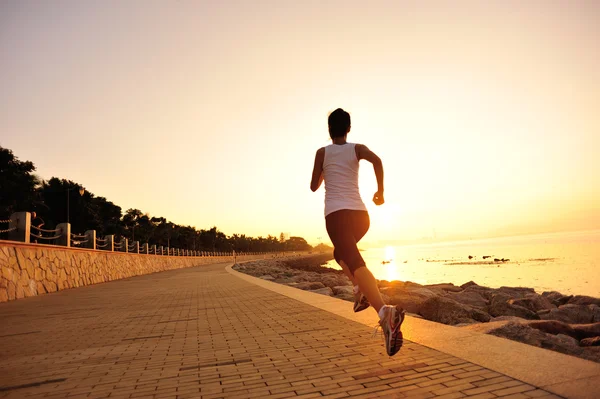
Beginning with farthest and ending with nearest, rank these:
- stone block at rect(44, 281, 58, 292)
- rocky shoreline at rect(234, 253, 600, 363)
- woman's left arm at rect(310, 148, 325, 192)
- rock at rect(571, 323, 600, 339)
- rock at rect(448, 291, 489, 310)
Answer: stone block at rect(44, 281, 58, 292), rock at rect(448, 291, 489, 310), rock at rect(571, 323, 600, 339), rocky shoreline at rect(234, 253, 600, 363), woman's left arm at rect(310, 148, 325, 192)

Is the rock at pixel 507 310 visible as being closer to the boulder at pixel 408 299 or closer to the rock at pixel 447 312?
the boulder at pixel 408 299

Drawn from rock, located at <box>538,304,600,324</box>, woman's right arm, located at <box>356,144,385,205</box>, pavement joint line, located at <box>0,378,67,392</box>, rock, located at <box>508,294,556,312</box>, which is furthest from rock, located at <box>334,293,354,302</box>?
pavement joint line, located at <box>0,378,67,392</box>

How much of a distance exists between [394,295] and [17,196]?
3895cm

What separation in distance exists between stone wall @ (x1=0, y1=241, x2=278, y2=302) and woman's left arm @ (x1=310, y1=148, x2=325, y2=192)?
11.0 m

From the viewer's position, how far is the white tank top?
3588 millimetres

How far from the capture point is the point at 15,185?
37031 millimetres

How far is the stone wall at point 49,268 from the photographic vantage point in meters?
11.6

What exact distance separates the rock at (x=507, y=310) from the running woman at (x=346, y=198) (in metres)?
A: 8.07

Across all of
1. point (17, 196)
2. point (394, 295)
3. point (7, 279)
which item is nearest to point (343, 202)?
point (394, 295)

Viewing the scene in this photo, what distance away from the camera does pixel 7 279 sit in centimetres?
1152

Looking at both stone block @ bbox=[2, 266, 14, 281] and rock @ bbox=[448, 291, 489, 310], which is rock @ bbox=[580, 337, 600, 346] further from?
stone block @ bbox=[2, 266, 14, 281]

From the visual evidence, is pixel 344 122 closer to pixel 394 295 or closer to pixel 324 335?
pixel 324 335

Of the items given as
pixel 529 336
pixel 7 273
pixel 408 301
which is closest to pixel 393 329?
pixel 529 336

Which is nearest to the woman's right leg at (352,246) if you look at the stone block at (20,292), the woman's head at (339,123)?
the woman's head at (339,123)
